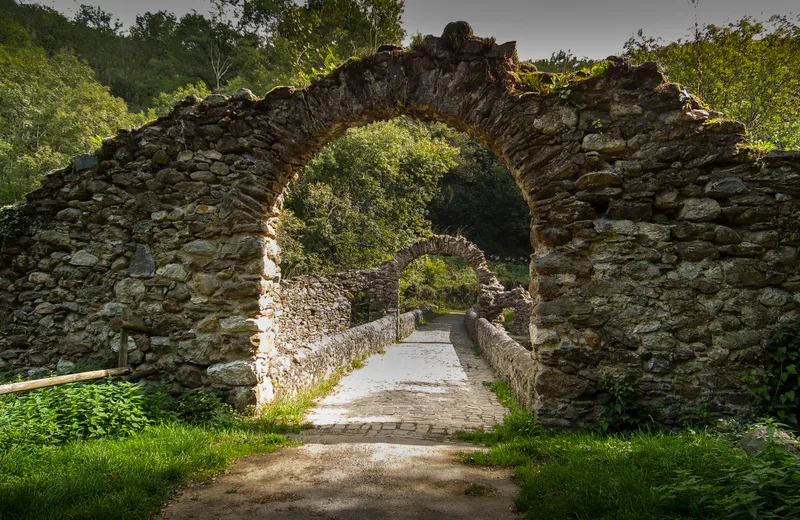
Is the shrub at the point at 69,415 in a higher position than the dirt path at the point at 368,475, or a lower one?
higher

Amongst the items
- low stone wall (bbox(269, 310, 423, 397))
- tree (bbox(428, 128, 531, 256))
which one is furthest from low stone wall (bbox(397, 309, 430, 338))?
tree (bbox(428, 128, 531, 256))

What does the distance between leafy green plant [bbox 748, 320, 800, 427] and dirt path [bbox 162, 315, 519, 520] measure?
2.56m

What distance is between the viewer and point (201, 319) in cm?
516

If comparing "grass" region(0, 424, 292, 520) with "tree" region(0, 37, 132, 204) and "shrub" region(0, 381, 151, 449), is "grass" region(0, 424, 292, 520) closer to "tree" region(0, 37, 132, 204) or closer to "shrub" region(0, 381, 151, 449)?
"shrub" region(0, 381, 151, 449)

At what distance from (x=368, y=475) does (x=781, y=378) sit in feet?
12.3

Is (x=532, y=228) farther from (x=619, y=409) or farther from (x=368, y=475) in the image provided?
(x=368, y=475)

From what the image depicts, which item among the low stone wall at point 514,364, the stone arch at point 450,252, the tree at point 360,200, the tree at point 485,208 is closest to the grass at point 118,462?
the low stone wall at point 514,364

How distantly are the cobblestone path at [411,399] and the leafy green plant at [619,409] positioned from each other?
1458mm

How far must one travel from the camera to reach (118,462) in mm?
3299

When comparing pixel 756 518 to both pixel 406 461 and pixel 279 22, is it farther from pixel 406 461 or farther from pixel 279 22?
pixel 279 22

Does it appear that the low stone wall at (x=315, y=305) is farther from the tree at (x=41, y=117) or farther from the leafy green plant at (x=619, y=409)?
the tree at (x=41, y=117)

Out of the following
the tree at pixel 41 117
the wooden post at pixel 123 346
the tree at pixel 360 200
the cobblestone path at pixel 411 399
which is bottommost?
the cobblestone path at pixel 411 399

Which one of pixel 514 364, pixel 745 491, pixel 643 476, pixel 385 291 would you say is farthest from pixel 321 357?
pixel 385 291

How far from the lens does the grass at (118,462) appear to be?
2686 millimetres
